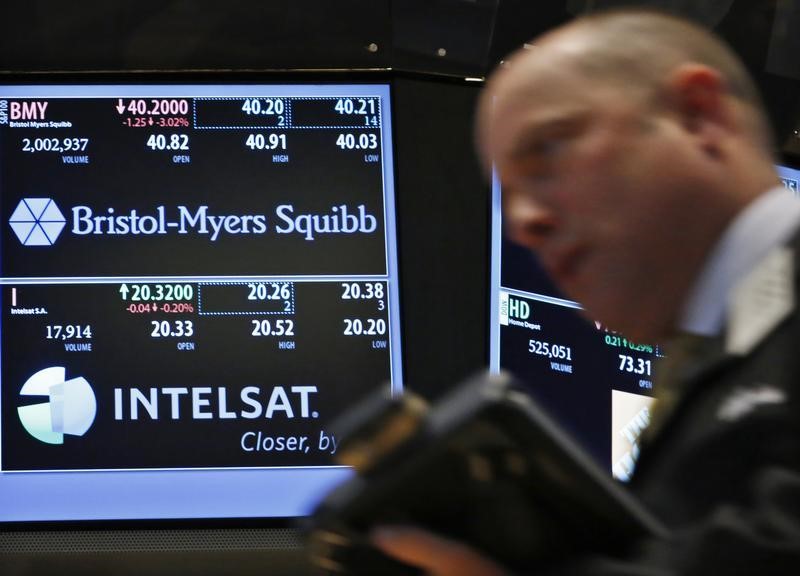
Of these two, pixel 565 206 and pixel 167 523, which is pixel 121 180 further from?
pixel 565 206

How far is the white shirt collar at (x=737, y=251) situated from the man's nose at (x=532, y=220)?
0.16 m

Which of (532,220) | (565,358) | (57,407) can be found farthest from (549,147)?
(57,407)

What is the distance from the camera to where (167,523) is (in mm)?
3041

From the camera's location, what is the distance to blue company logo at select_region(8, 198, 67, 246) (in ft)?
10.4

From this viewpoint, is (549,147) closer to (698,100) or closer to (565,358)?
(698,100)

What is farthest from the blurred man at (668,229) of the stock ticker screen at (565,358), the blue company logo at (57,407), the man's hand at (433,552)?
the blue company logo at (57,407)

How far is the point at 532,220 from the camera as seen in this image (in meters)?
1.28

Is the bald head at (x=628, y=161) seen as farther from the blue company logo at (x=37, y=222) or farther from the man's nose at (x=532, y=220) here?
the blue company logo at (x=37, y=222)

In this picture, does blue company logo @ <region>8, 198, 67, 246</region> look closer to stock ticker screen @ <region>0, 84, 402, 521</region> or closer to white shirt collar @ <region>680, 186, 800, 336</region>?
stock ticker screen @ <region>0, 84, 402, 521</region>

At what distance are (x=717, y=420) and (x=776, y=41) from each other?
275 centimetres

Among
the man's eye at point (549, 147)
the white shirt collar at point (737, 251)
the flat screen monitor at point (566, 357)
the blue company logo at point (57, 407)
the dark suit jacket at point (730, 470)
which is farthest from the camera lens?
the flat screen monitor at point (566, 357)

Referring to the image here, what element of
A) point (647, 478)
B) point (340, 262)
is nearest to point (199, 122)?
point (340, 262)

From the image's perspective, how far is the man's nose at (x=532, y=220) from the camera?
1.28 meters

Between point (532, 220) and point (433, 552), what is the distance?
401mm
